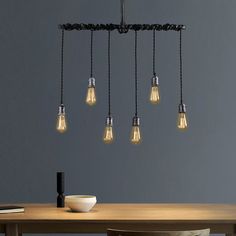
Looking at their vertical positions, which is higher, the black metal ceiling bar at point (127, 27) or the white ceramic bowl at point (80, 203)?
the black metal ceiling bar at point (127, 27)

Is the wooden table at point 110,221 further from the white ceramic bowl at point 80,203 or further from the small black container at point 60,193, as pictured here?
the small black container at point 60,193

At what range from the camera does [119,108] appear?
228 inches

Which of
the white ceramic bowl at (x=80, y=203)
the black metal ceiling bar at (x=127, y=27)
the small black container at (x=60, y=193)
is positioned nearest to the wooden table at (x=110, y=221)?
the white ceramic bowl at (x=80, y=203)

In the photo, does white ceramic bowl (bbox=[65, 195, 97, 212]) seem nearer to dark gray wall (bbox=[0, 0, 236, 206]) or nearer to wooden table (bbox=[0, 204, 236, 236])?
wooden table (bbox=[0, 204, 236, 236])

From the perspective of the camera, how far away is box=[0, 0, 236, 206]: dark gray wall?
18.9 ft

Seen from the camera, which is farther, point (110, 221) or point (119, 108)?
point (119, 108)

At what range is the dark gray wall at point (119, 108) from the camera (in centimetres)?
577

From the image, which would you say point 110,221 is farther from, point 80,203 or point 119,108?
point 119,108

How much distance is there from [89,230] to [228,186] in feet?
→ 6.88

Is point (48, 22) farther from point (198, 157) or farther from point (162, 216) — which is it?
point (162, 216)

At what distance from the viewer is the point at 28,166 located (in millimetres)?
5797

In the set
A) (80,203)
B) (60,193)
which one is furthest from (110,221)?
(60,193)

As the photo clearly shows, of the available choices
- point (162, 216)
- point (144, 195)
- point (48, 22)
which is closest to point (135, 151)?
point (144, 195)

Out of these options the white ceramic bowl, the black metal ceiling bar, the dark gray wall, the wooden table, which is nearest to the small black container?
the white ceramic bowl
